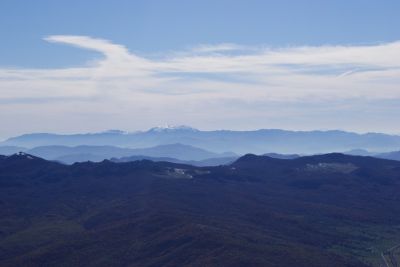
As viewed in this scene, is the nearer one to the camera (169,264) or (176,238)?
(169,264)

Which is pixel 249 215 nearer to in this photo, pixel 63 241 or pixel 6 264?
pixel 63 241

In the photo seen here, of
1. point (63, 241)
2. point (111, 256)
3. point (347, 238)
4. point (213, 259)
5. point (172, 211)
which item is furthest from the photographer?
point (172, 211)

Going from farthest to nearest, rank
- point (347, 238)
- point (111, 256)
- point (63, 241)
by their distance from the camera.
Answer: point (347, 238) < point (63, 241) < point (111, 256)

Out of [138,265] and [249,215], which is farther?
[249,215]

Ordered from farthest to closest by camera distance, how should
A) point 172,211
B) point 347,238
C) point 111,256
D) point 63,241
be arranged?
point 172,211 < point 347,238 < point 63,241 < point 111,256

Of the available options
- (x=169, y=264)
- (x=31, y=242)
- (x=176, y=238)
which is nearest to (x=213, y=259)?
(x=169, y=264)

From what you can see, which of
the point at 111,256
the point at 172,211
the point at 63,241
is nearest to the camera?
the point at 111,256

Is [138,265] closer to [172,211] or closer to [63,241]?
[63,241]

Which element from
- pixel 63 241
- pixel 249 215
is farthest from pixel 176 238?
pixel 249 215
